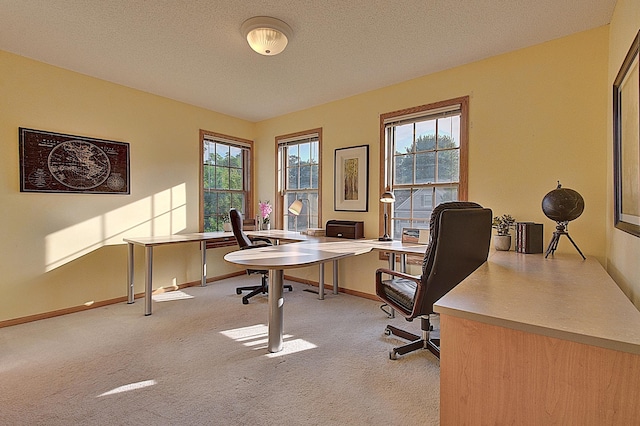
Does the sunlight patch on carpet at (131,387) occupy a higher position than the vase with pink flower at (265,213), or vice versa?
the vase with pink flower at (265,213)

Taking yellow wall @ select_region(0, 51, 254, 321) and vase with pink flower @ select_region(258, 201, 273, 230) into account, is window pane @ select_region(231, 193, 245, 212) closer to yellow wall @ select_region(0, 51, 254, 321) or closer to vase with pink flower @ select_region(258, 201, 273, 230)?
vase with pink flower @ select_region(258, 201, 273, 230)

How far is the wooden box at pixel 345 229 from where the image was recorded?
394 cm

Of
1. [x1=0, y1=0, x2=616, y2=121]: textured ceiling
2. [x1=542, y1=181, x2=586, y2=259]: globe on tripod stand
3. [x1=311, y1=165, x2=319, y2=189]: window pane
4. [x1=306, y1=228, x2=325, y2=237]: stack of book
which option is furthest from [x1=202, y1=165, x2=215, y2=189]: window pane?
[x1=542, y1=181, x2=586, y2=259]: globe on tripod stand

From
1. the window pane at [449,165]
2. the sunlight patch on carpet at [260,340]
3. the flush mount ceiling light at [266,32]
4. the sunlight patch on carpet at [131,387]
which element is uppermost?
the flush mount ceiling light at [266,32]

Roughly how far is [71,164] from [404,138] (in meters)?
3.73

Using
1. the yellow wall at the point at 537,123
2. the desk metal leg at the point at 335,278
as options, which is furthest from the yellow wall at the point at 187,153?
the desk metal leg at the point at 335,278

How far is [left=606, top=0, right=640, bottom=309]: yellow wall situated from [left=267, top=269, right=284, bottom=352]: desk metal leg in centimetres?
201

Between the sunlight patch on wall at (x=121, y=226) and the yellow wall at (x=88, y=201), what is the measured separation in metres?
0.01

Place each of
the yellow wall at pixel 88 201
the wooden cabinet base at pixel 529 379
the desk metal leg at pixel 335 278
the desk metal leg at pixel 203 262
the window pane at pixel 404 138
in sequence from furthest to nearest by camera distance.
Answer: the desk metal leg at pixel 203 262
the desk metal leg at pixel 335 278
the window pane at pixel 404 138
the yellow wall at pixel 88 201
the wooden cabinet base at pixel 529 379

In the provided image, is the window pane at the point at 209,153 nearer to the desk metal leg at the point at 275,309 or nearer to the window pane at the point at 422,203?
the desk metal leg at the point at 275,309

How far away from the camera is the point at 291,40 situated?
2.69m

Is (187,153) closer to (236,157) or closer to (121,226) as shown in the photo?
(236,157)

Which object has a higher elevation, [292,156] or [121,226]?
[292,156]

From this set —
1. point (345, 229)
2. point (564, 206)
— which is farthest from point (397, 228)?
point (564, 206)
